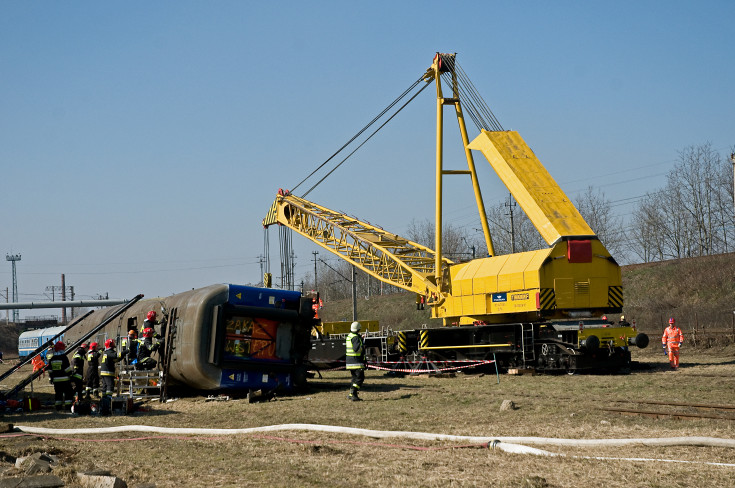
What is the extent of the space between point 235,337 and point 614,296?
32.8 feet

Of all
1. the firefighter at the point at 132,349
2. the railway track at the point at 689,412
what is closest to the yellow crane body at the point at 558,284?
the railway track at the point at 689,412

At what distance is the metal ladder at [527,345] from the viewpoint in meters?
20.5

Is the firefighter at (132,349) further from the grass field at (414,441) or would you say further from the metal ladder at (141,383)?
the grass field at (414,441)

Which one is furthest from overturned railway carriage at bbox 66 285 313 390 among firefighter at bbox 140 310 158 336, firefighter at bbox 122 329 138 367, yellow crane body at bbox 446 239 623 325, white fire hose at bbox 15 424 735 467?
yellow crane body at bbox 446 239 623 325

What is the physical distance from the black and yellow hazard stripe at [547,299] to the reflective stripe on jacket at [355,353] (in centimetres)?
554

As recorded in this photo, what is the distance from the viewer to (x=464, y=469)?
26.6ft

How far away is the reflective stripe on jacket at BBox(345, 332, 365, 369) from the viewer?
1608cm

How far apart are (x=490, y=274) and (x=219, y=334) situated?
860cm

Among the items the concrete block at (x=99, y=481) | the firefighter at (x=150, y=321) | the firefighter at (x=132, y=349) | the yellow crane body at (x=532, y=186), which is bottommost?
the concrete block at (x=99, y=481)

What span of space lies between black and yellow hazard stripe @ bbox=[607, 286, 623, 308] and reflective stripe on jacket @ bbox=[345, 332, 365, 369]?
24.3 feet

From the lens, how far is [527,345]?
20.7 m

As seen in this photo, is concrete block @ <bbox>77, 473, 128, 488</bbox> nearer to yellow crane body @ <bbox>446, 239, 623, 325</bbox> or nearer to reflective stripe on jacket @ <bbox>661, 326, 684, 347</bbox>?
yellow crane body @ <bbox>446, 239, 623, 325</bbox>

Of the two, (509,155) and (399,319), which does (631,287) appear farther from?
(509,155)

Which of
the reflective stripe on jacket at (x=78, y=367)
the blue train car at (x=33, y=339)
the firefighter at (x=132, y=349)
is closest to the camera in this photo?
the reflective stripe on jacket at (x=78, y=367)
